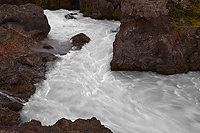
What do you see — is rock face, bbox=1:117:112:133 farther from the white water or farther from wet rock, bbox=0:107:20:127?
the white water

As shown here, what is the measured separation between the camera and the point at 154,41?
8.56 meters

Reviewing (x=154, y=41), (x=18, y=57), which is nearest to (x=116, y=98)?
(x=154, y=41)

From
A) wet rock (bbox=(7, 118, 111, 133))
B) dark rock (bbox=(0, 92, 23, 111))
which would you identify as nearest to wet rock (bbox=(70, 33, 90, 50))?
dark rock (bbox=(0, 92, 23, 111))

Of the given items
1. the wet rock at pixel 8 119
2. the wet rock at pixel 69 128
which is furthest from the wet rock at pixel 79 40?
the wet rock at pixel 69 128

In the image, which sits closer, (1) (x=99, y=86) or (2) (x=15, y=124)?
(2) (x=15, y=124)

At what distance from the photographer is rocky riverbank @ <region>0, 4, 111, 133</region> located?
4.71 metres

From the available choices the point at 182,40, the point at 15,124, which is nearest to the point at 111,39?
the point at 182,40

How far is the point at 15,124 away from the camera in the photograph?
5582 mm

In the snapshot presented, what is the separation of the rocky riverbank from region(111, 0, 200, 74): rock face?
11.7 ft

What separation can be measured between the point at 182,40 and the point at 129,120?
443cm

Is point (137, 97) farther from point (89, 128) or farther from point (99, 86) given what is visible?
point (89, 128)

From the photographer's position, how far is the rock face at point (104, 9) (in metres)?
15.7

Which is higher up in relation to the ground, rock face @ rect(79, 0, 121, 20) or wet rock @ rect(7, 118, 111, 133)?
rock face @ rect(79, 0, 121, 20)

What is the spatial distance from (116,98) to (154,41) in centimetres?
300
